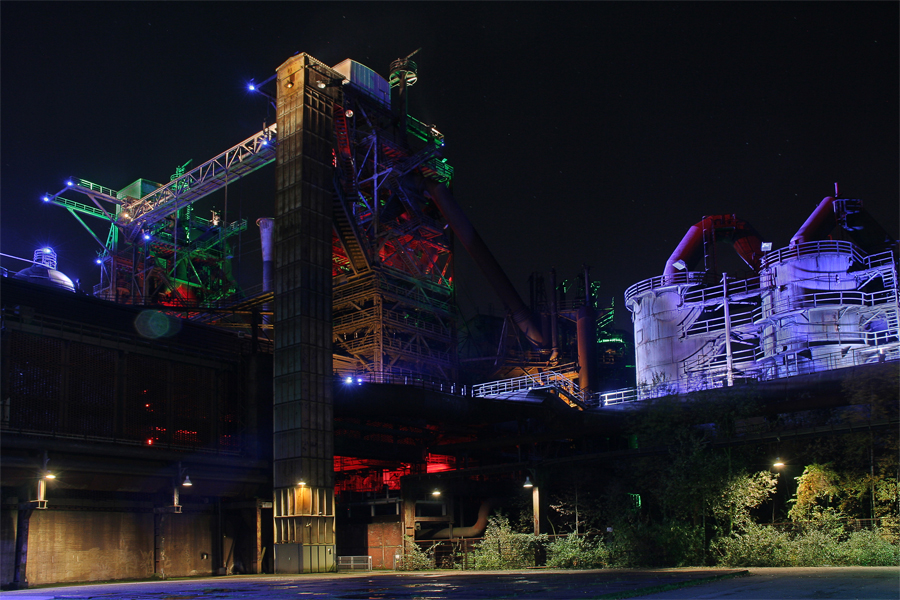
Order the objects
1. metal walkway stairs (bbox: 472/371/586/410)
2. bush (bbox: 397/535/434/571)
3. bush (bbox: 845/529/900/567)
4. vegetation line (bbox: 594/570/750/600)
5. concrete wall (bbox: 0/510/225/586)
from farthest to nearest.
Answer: metal walkway stairs (bbox: 472/371/586/410) → bush (bbox: 397/535/434/571) → concrete wall (bbox: 0/510/225/586) → bush (bbox: 845/529/900/567) → vegetation line (bbox: 594/570/750/600)

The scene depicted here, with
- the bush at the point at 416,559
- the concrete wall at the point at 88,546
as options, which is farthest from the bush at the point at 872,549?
the concrete wall at the point at 88,546

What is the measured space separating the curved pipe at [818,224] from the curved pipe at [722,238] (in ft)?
20.1

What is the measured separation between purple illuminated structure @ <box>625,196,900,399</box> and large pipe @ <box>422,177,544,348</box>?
31.7 ft

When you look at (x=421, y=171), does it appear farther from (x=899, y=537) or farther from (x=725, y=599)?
(x=725, y=599)

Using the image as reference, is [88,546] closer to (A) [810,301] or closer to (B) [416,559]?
(B) [416,559]

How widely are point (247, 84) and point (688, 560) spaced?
37.7m

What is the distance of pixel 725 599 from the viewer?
15.8m

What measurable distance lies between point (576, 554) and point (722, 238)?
106ft

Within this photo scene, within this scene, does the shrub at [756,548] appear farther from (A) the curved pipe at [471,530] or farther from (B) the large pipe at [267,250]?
(B) the large pipe at [267,250]

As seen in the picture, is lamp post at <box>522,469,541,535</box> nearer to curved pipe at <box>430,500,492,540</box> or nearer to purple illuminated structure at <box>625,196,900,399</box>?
curved pipe at <box>430,500,492,540</box>

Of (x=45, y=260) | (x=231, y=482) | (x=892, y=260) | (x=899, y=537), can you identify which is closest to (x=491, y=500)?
(x=231, y=482)

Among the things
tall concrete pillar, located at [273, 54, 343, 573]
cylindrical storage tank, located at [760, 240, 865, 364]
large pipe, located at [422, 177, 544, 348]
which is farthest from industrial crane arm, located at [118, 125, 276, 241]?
cylindrical storage tank, located at [760, 240, 865, 364]

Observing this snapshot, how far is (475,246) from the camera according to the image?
63.1m

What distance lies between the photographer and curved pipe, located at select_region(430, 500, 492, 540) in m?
43.3
